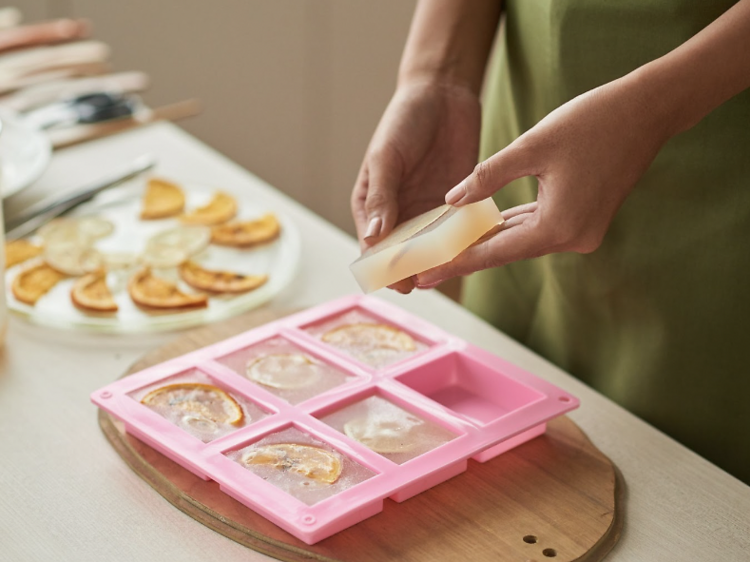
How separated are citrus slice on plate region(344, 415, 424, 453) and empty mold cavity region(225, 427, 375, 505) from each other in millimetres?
35

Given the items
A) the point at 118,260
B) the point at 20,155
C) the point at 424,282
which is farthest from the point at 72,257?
the point at 424,282

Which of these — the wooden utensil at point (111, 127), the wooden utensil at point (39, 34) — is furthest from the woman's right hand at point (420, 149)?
the wooden utensil at point (39, 34)

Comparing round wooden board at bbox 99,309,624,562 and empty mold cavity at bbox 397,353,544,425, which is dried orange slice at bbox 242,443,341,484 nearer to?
round wooden board at bbox 99,309,624,562

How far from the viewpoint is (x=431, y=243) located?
91 cm

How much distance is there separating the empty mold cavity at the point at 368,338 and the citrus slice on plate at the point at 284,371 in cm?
5

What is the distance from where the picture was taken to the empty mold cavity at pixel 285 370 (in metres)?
0.99

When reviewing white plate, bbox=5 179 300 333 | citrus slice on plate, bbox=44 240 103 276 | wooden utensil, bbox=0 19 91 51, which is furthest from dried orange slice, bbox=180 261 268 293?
wooden utensil, bbox=0 19 91 51

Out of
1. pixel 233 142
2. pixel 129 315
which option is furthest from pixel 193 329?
pixel 233 142

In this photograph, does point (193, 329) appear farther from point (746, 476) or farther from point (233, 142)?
point (233, 142)

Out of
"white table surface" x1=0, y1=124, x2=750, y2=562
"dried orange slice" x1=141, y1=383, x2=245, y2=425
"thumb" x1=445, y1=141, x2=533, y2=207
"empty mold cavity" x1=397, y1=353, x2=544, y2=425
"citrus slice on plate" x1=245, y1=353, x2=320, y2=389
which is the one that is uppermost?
"thumb" x1=445, y1=141, x2=533, y2=207

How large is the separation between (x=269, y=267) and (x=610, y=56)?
51 centimetres

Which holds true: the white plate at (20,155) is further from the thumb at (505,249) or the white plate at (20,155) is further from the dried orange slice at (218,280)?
the thumb at (505,249)

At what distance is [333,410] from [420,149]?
1.12ft

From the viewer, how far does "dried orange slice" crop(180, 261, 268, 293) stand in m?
1.25
